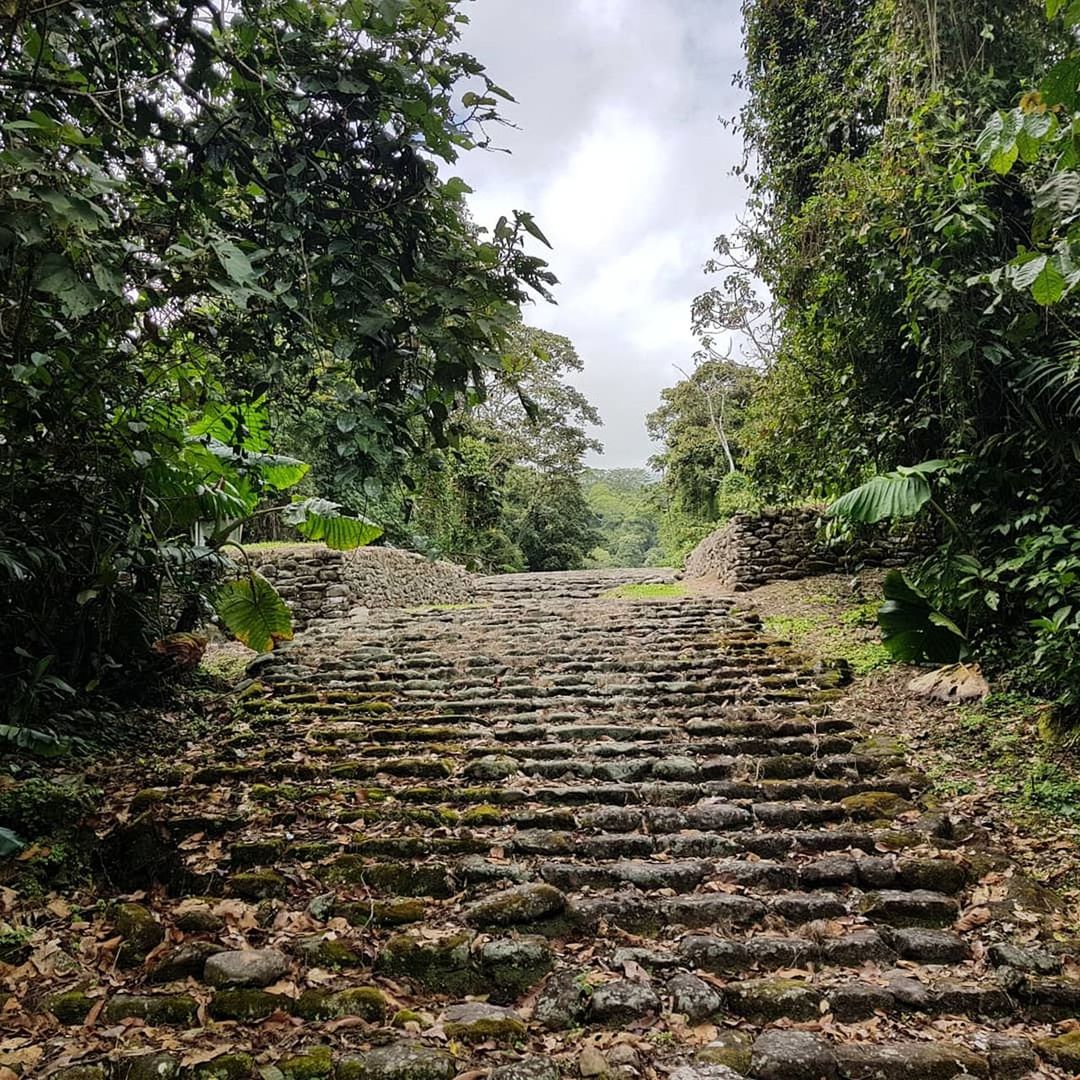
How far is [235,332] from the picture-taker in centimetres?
300

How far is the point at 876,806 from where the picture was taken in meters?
3.69

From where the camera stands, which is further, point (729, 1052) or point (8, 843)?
point (8, 843)

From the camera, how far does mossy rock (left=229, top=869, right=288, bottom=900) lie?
3055 millimetres

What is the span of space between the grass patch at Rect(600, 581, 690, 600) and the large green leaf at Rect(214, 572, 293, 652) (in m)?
5.37

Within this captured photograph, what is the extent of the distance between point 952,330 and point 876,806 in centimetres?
376

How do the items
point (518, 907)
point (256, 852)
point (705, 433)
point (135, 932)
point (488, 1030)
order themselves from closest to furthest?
point (488, 1030) → point (135, 932) → point (518, 907) → point (256, 852) → point (705, 433)

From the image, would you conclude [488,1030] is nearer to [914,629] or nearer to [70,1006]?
[70,1006]

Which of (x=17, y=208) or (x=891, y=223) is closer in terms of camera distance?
(x=17, y=208)

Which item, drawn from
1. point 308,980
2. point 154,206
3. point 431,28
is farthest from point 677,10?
point 308,980

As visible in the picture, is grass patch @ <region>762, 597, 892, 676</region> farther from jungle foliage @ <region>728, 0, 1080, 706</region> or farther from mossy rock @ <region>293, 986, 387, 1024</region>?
mossy rock @ <region>293, 986, 387, 1024</region>

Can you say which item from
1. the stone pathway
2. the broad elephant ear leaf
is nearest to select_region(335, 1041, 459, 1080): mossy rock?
the stone pathway

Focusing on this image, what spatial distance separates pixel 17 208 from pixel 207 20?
1.12 metres

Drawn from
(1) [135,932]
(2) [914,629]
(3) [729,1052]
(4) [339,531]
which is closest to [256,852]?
(1) [135,932]

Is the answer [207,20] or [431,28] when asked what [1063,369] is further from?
[207,20]
